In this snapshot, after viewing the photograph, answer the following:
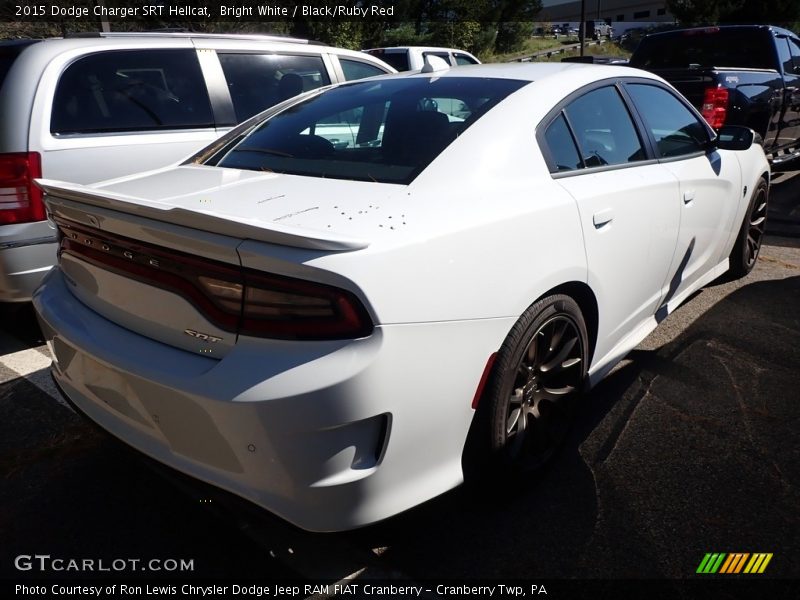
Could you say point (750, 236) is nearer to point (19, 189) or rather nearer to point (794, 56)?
point (19, 189)

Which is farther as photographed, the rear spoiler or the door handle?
the door handle

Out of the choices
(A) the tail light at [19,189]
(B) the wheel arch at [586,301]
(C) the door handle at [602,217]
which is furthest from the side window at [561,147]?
(A) the tail light at [19,189]

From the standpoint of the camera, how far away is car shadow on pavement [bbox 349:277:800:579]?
6.86ft

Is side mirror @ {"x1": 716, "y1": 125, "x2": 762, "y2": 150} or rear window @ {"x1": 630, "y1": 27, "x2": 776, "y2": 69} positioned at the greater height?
rear window @ {"x1": 630, "y1": 27, "x2": 776, "y2": 69}

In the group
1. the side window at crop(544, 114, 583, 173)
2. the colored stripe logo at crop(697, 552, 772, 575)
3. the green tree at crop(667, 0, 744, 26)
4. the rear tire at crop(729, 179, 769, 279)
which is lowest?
the colored stripe logo at crop(697, 552, 772, 575)

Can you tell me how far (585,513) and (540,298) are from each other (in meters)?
0.79

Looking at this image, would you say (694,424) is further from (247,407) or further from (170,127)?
(170,127)

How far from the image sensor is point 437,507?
7.70 feet

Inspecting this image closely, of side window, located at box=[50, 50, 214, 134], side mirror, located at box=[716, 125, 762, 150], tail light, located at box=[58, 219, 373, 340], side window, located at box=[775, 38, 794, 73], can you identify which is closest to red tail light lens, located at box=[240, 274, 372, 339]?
tail light, located at box=[58, 219, 373, 340]

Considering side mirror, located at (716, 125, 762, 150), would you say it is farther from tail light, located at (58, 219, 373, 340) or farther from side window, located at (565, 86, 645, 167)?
tail light, located at (58, 219, 373, 340)

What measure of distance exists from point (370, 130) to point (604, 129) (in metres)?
1.01

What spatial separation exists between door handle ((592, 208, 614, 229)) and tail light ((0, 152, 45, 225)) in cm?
283

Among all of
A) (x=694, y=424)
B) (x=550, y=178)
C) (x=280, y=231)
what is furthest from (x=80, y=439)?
(x=694, y=424)

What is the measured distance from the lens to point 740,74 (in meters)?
6.66
